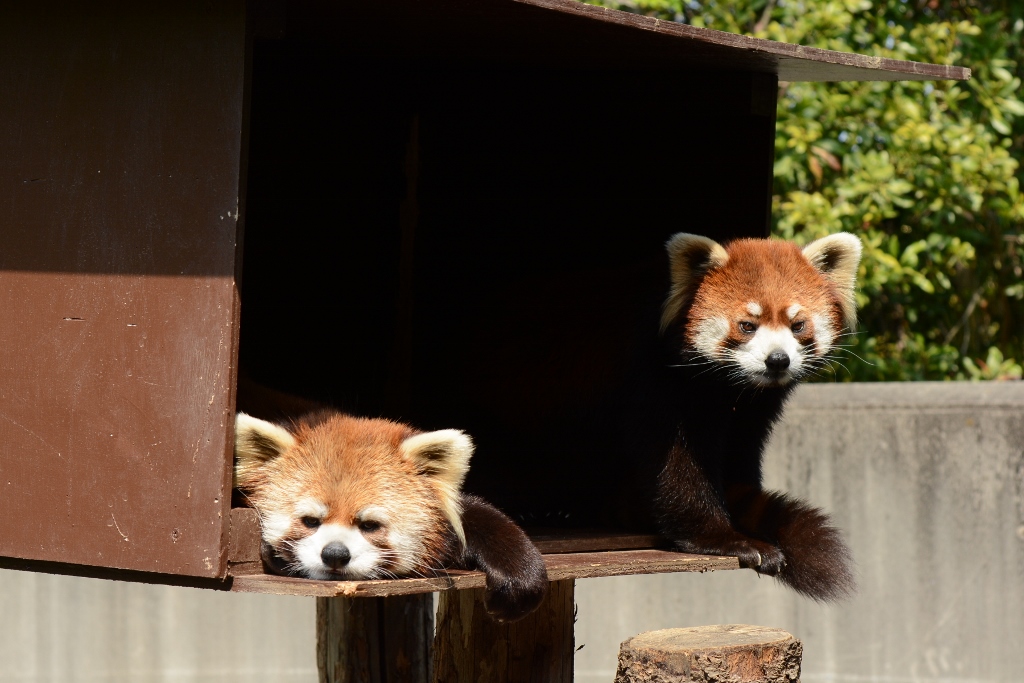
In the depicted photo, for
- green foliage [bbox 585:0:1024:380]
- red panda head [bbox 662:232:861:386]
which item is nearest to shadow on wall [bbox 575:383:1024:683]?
green foliage [bbox 585:0:1024:380]

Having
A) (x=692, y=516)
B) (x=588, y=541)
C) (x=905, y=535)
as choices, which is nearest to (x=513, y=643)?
(x=588, y=541)

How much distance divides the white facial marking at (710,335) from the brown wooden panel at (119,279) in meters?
1.44

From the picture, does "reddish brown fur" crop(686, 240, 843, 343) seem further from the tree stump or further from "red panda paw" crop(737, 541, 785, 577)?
the tree stump

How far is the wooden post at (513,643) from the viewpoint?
424cm

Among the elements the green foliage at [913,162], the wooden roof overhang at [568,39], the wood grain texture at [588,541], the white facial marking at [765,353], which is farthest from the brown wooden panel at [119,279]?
the green foliage at [913,162]

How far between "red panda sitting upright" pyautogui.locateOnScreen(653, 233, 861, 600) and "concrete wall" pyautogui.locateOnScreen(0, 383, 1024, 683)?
2368 millimetres

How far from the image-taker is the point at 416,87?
16.2 ft

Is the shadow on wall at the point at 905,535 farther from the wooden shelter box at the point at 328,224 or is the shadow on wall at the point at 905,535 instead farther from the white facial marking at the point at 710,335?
the white facial marking at the point at 710,335

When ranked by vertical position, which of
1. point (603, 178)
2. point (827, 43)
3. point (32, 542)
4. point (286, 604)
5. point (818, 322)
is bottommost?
point (286, 604)

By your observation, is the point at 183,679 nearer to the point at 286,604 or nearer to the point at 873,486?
the point at 286,604

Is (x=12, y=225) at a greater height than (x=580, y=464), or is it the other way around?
(x=12, y=225)

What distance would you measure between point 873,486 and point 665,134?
2.46 m

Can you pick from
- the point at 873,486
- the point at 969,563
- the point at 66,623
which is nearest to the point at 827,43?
the point at 873,486

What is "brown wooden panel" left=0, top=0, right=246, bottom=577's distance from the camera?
3.05m
